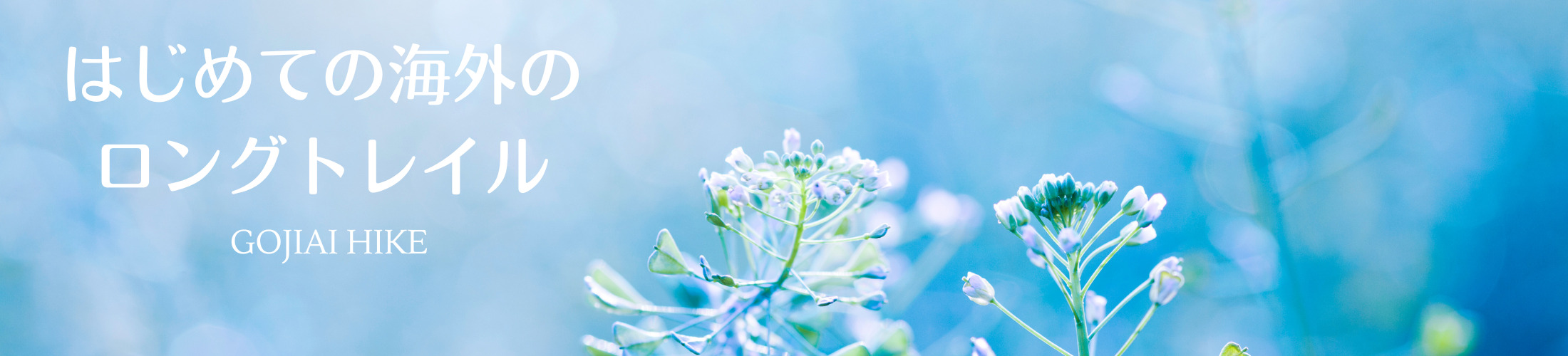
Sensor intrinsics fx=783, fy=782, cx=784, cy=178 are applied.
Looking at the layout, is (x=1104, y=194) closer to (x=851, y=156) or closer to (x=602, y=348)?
(x=851, y=156)

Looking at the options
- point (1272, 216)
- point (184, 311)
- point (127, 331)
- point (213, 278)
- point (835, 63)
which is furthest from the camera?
point (835, 63)

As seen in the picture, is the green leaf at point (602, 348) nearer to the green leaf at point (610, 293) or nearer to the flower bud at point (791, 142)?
the green leaf at point (610, 293)

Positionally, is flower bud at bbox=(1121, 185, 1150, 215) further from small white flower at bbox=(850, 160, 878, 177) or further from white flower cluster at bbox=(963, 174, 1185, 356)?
small white flower at bbox=(850, 160, 878, 177)

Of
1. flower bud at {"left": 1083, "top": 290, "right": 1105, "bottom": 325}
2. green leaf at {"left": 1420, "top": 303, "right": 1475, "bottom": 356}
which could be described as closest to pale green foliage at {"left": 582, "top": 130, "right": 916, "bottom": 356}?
flower bud at {"left": 1083, "top": 290, "right": 1105, "bottom": 325}

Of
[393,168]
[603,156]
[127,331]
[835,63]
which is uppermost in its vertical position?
[835,63]

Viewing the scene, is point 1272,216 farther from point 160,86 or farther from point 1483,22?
point 160,86

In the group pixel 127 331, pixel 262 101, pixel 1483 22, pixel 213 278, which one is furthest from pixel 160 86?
pixel 1483 22
